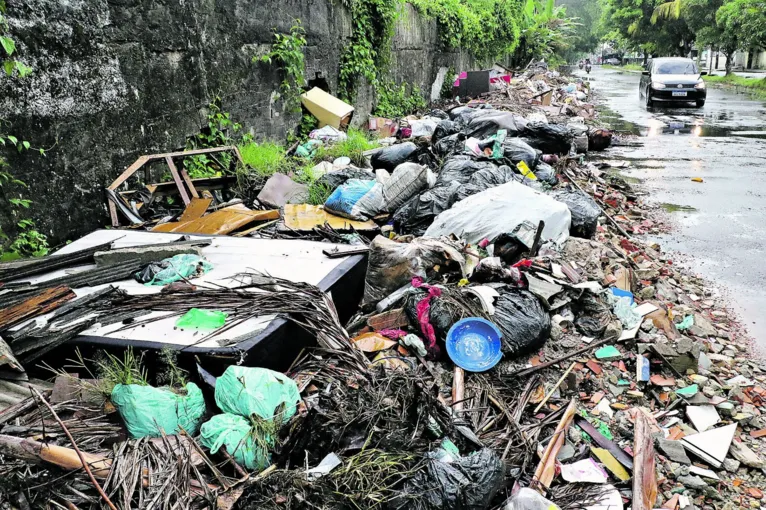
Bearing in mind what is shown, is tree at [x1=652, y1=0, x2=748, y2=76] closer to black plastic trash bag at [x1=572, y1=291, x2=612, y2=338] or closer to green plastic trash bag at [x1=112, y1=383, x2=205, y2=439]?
black plastic trash bag at [x1=572, y1=291, x2=612, y2=338]

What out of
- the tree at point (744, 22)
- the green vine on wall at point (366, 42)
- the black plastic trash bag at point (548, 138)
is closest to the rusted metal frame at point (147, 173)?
the green vine on wall at point (366, 42)

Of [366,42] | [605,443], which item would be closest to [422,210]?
[605,443]

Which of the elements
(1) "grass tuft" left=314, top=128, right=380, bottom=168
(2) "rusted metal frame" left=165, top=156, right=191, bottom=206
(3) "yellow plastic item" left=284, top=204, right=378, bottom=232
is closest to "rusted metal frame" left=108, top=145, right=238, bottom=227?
(2) "rusted metal frame" left=165, top=156, right=191, bottom=206

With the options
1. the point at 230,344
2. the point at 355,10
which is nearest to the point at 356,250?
the point at 230,344

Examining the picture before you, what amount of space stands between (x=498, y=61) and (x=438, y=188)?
20.1 meters

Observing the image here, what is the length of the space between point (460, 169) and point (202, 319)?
3701 millimetres

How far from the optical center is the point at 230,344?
2.50m

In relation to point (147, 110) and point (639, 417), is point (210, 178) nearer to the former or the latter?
point (147, 110)

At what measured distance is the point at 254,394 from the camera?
2.27 m

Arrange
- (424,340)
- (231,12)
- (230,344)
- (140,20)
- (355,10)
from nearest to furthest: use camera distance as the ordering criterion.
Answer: (230,344)
(424,340)
(140,20)
(231,12)
(355,10)

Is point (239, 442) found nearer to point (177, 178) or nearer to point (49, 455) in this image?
point (49, 455)

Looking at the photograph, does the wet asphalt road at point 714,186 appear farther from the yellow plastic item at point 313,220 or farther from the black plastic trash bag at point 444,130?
the yellow plastic item at point 313,220

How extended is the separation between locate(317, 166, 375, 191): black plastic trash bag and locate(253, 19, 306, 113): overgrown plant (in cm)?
222

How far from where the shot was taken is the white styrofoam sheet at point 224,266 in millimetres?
2625
